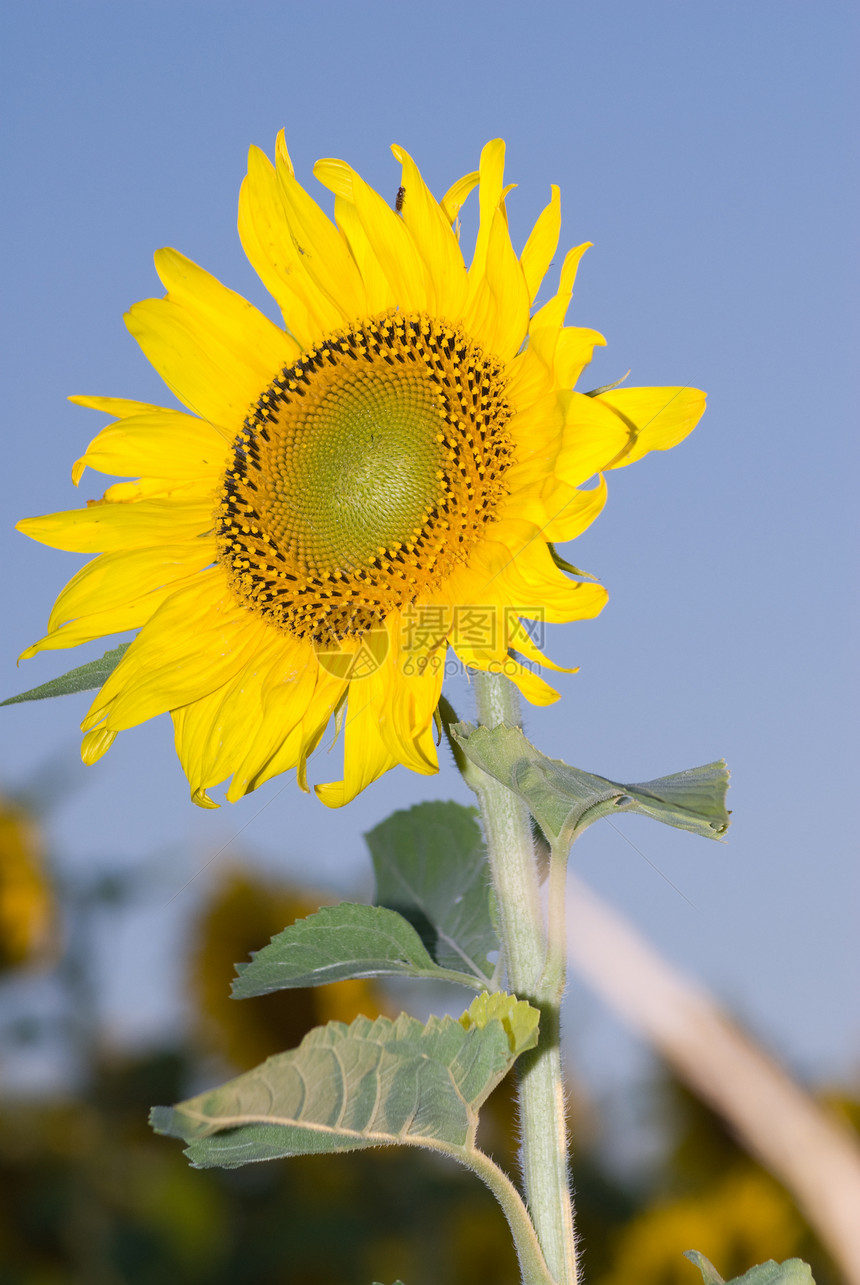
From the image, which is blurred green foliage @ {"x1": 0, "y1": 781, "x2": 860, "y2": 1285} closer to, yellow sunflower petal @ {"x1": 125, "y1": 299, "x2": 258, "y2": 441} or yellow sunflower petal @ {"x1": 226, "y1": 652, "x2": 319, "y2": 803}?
yellow sunflower petal @ {"x1": 226, "y1": 652, "x2": 319, "y2": 803}

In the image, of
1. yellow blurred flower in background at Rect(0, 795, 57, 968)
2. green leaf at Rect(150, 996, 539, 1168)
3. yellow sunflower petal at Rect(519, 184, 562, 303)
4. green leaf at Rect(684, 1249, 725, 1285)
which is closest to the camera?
green leaf at Rect(150, 996, 539, 1168)

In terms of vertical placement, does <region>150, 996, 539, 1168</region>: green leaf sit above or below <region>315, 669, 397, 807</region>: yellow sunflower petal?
below

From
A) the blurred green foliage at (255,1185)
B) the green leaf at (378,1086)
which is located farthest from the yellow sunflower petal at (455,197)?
the blurred green foliage at (255,1185)

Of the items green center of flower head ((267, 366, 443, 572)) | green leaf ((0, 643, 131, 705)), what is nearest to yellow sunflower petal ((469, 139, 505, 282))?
green center of flower head ((267, 366, 443, 572))

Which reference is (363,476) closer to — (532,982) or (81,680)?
(81,680)

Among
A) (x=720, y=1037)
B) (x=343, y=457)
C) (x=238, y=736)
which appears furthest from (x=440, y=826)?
(x=720, y=1037)

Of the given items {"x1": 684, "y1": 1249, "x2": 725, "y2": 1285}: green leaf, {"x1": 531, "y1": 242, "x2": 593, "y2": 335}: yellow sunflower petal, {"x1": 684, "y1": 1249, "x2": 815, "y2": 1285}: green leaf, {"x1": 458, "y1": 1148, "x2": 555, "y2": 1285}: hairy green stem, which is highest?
{"x1": 531, "y1": 242, "x2": 593, "y2": 335}: yellow sunflower petal

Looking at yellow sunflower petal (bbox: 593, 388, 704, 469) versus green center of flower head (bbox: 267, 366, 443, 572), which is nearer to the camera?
yellow sunflower petal (bbox: 593, 388, 704, 469)
